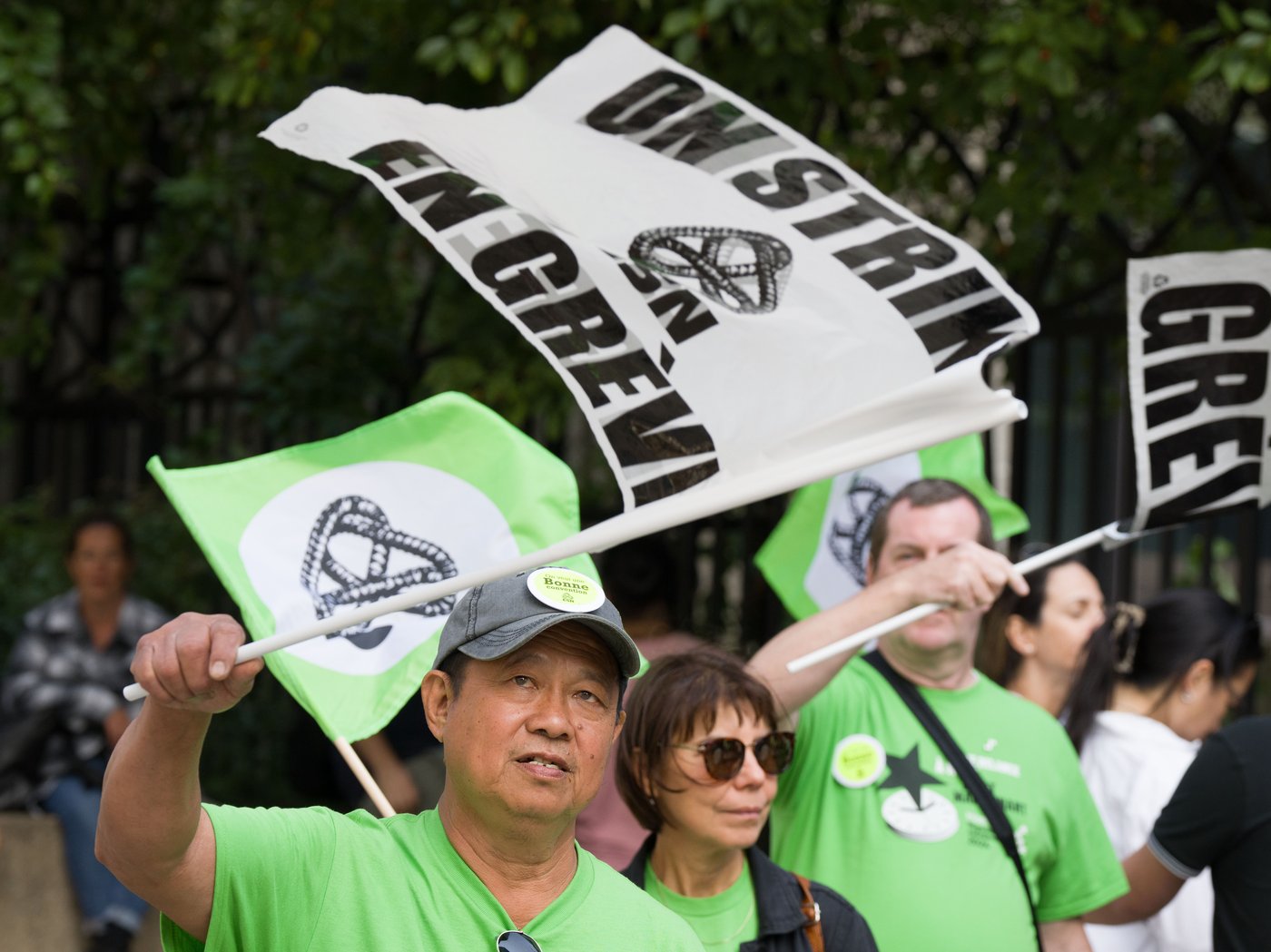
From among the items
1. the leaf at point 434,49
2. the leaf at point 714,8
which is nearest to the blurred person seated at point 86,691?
the leaf at point 434,49

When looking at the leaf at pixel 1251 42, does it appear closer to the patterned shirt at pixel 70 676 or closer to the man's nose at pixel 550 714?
the man's nose at pixel 550 714

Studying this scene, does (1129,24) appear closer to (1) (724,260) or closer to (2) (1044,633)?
(2) (1044,633)

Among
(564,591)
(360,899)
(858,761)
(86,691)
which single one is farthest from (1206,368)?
(86,691)

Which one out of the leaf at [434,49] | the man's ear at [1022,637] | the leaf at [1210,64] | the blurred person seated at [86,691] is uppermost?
the leaf at [434,49]

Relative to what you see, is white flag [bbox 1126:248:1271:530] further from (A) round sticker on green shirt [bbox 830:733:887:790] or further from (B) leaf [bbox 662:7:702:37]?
(B) leaf [bbox 662:7:702:37]

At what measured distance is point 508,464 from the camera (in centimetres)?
386

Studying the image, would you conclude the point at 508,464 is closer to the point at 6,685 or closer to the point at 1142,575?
the point at 6,685

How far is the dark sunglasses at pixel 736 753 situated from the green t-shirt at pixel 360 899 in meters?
0.78

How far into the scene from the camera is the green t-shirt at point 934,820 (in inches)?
135

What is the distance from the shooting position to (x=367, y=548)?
3.65 metres

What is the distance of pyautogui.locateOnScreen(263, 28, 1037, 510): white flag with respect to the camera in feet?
9.87

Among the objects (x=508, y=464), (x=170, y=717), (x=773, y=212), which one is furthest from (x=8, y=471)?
(x=170, y=717)

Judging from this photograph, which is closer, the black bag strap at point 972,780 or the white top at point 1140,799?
the black bag strap at point 972,780

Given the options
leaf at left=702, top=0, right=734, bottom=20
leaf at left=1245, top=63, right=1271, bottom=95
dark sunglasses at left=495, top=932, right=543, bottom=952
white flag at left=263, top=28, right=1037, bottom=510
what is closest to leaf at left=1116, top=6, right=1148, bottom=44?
leaf at left=1245, top=63, right=1271, bottom=95
